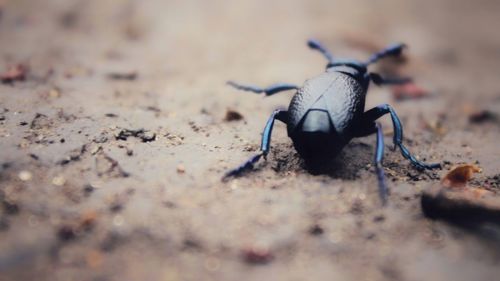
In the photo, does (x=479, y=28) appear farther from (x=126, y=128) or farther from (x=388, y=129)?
(x=126, y=128)

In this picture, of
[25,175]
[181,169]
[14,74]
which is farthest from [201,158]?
[14,74]

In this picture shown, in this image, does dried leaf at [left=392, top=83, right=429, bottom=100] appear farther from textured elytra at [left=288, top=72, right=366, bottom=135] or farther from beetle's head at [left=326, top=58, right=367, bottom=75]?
textured elytra at [left=288, top=72, right=366, bottom=135]

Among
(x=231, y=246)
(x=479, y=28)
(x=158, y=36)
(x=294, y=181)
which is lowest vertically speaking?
(x=231, y=246)

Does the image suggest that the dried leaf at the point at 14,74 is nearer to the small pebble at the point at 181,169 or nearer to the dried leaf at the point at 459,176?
the small pebble at the point at 181,169

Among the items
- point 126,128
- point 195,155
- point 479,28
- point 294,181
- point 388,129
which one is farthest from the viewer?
point 479,28

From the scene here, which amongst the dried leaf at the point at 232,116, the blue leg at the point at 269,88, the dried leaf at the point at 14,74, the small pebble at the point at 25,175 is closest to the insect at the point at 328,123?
the blue leg at the point at 269,88

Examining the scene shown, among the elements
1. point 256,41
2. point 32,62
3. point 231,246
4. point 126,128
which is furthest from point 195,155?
point 256,41

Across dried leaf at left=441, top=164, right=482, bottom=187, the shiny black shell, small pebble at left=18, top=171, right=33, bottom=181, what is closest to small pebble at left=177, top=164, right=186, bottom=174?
the shiny black shell
